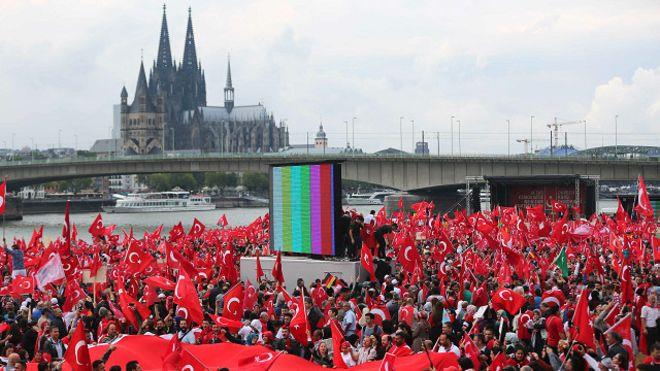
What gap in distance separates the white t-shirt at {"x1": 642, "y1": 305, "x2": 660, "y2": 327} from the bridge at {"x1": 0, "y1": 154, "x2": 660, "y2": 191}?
47866 millimetres

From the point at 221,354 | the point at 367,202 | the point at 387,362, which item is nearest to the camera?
the point at 387,362

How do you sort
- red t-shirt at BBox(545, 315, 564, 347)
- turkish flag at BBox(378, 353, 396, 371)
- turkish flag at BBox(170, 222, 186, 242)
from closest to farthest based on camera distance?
1. turkish flag at BBox(378, 353, 396, 371)
2. red t-shirt at BBox(545, 315, 564, 347)
3. turkish flag at BBox(170, 222, 186, 242)

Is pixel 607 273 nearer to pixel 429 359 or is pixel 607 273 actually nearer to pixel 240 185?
pixel 429 359

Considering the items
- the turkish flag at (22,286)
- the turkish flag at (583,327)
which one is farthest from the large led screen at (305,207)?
the turkish flag at (583,327)

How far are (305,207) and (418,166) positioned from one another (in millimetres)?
52273

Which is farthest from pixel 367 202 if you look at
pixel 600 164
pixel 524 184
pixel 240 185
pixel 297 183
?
pixel 297 183

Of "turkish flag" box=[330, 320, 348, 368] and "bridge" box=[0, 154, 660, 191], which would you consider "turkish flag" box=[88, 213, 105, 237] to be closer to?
"turkish flag" box=[330, 320, 348, 368]

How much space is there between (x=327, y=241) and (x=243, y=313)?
8.37m

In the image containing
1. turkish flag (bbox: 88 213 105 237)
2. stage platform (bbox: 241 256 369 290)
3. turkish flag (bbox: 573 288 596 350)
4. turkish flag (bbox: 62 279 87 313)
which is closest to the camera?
turkish flag (bbox: 573 288 596 350)

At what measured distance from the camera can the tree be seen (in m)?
179

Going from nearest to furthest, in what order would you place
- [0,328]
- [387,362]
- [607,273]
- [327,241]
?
[387,362]
[0,328]
[607,273]
[327,241]

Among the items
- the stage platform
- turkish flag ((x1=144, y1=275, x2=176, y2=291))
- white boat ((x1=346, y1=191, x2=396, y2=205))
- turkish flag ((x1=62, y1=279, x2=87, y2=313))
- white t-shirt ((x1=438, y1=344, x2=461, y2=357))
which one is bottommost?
white boat ((x1=346, y1=191, x2=396, y2=205))

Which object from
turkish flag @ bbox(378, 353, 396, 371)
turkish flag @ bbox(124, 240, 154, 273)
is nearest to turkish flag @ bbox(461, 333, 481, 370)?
turkish flag @ bbox(378, 353, 396, 371)

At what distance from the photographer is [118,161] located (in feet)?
303
